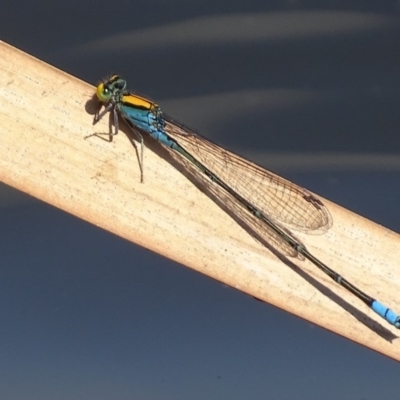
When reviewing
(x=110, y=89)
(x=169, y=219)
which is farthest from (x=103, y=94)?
(x=169, y=219)

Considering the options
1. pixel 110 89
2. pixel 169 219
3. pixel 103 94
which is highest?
pixel 110 89

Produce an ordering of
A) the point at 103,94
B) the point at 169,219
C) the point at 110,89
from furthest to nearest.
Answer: the point at 110,89
the point at 103,94
the point at 169,219

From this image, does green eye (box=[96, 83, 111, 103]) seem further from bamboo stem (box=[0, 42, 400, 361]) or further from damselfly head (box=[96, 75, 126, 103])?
bamboo stem (box=[0, 42, 400, 361])

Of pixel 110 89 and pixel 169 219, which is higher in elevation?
pixel 110 89

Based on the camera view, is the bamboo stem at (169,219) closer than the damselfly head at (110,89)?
Yes

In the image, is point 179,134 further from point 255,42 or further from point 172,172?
point 255,42

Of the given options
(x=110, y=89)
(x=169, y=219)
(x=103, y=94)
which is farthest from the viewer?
(x=110, y=89)

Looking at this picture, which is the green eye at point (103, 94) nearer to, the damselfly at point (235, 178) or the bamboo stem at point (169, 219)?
the damselfly at point (235, 178)

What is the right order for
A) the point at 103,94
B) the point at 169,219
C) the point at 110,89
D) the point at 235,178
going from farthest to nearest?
1. the point at 235,178
2. the point at 110,89
3. the point at 103,94
4. the point at 169,219

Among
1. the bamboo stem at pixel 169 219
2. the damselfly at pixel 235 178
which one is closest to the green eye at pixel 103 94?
the damselfly at pixel 235 178

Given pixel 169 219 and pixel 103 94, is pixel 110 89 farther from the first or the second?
pixel 169 219

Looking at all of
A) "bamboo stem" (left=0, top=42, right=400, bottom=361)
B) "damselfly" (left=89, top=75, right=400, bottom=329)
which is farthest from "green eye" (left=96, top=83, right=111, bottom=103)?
"bamboo stem" (left=0, top=42, right=400, bottom=361)

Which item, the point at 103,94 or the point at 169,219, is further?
the point at 103,94
